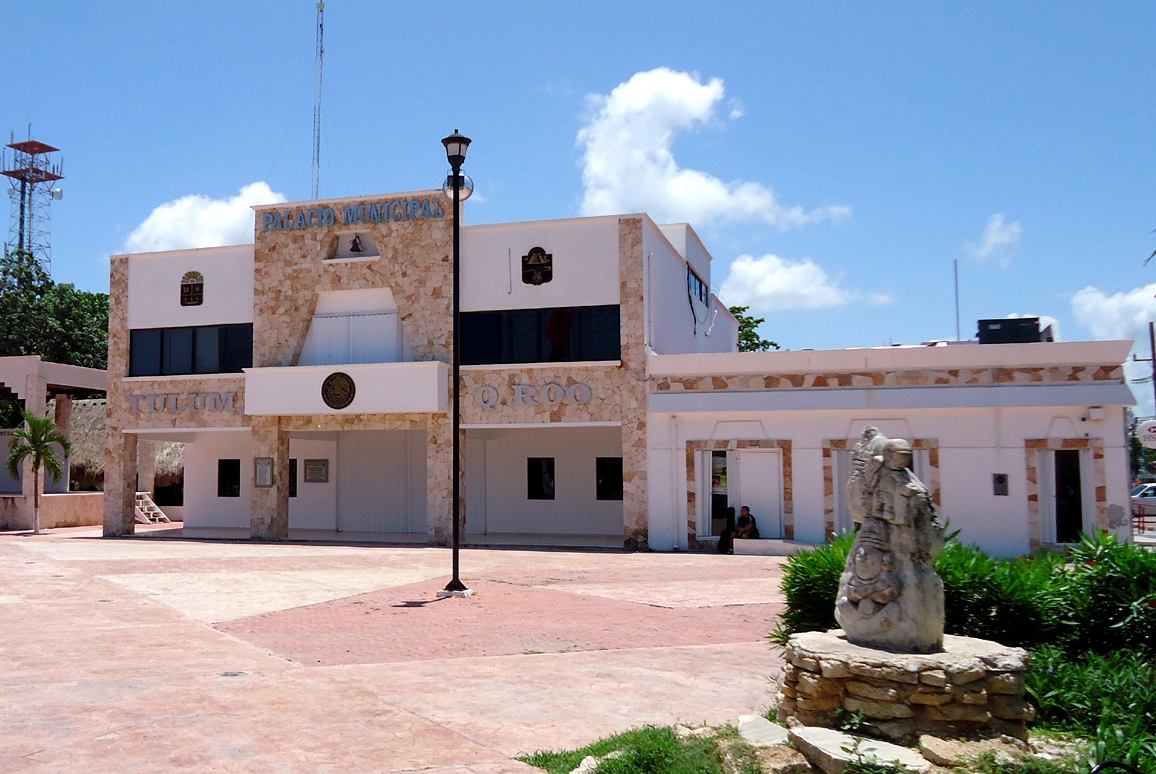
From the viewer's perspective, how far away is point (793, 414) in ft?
69.2

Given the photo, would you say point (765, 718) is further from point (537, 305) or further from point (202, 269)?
point (202, 269)

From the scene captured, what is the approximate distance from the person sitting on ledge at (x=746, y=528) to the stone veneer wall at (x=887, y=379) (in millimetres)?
2808

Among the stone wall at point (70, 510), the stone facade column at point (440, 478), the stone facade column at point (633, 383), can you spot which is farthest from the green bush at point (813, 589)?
the stone wall at point (70, 510)

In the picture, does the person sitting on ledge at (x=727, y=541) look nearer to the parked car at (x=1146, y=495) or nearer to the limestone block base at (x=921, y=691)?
the limestone block base at (x=921, y=691)

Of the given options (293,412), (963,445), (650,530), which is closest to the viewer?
(963,445)

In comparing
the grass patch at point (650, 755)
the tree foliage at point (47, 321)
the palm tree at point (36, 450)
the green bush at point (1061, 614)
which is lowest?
the grass patch at point (650, 755)

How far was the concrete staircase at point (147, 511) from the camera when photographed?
1261 inches

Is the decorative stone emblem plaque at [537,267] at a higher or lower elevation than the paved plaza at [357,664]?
higher

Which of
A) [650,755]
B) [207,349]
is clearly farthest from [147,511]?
[650,755]

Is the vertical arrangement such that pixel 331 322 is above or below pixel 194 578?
above

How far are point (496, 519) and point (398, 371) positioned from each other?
22.1ft

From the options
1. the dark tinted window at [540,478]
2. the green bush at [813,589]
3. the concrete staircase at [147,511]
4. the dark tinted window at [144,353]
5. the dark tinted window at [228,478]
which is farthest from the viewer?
the concrete staircase at [147,511]

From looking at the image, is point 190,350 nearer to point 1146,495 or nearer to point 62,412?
point 62,412

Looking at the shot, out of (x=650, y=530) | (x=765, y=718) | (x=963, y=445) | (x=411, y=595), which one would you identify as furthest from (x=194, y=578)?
(x=963, y=445)
